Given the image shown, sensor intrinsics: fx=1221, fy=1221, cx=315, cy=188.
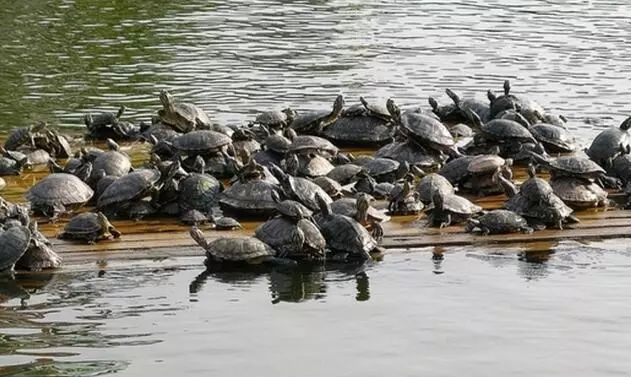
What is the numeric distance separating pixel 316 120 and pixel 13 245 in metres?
5.22

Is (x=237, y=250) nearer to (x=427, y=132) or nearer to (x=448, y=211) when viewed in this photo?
(x=448, y=211)

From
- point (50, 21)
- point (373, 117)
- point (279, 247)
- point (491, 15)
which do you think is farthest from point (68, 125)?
point (491, 15)

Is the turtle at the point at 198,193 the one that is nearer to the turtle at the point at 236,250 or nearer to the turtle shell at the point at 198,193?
the turtle shell at the point at 198,193

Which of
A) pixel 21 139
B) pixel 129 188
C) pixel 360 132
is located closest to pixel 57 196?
pixel 129 188

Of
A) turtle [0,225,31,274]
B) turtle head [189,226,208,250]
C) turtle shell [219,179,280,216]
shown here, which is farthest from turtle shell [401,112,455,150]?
turtle [0,225,31,274]

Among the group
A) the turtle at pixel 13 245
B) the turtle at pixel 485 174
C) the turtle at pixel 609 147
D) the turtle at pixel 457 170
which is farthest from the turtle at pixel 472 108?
the turtle at pixel 13 245

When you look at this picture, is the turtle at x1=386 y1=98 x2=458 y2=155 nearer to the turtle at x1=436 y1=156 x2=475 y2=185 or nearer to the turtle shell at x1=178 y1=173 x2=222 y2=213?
the turtle at x1=436 y1=156 x2=475 y2=185

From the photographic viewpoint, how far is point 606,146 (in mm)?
12555

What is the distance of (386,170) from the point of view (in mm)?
12094

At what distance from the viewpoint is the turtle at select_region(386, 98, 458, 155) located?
12695mm

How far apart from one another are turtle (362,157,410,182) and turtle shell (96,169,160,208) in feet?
7.45

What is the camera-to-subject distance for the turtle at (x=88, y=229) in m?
10.3

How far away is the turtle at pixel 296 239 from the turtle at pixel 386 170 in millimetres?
2072

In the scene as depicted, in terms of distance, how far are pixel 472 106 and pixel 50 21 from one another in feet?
42.4
